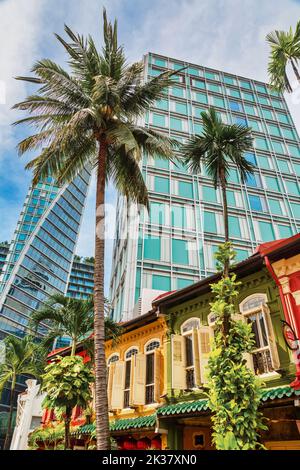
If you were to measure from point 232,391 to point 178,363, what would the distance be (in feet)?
18.8

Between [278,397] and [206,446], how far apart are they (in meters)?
5.23

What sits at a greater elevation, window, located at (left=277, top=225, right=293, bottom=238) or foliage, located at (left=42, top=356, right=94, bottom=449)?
window, located at (left=277, top=225, right=293, bottom=238)

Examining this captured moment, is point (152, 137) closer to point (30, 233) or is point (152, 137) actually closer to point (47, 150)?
point (47, 150)

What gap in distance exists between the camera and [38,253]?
9700 cm

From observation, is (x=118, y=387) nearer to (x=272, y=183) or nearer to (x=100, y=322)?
(x=100, y=322)

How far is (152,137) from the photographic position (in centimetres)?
1191

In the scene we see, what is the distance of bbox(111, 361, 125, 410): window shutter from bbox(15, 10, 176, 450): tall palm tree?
6.74 metres

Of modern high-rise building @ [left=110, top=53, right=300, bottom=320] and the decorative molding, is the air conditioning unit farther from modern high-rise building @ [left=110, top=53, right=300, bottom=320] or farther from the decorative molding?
the decorative molding

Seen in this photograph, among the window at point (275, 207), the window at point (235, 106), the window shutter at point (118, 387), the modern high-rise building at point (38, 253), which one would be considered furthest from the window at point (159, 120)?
the modern high-rise building at point (38, 253)

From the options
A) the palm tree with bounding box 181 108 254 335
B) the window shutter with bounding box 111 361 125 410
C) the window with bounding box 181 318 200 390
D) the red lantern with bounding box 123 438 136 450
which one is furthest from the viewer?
the window shutter with bounding box 111 361 125 410

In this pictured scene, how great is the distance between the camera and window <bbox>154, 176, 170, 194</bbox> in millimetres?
29234

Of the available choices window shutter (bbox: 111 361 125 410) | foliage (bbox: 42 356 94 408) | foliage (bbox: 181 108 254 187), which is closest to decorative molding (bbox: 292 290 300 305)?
foliage (bbox: 181 108 254 187)

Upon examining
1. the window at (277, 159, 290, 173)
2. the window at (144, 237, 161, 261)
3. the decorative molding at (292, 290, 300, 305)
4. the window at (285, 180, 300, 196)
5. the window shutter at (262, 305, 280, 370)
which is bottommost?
the window shutter at (262, 305, 280, 370)

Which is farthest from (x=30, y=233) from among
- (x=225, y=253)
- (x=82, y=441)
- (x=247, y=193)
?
(x=225, y=253)
